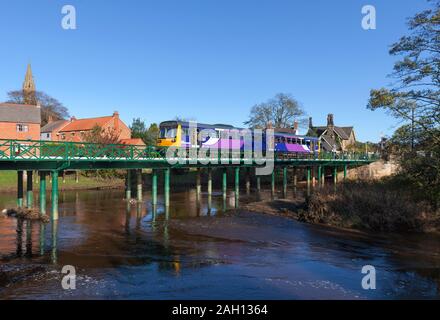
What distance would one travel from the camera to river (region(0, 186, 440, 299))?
10.8 m

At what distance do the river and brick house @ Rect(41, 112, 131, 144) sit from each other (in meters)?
38.6

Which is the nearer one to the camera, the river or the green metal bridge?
the river

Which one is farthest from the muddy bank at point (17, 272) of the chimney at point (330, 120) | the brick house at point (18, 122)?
the chimney at point (330, 120)

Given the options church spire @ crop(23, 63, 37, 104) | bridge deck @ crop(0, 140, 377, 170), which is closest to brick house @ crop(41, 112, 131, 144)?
church spire @ crop(23, 63, 37, 104)

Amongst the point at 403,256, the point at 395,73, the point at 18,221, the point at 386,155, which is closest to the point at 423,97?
the point at 395,73

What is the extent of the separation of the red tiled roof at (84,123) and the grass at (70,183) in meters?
16.7

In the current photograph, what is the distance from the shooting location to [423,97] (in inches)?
717

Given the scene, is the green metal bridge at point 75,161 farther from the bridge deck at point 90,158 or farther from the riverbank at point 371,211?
the riverbank at point 371,211

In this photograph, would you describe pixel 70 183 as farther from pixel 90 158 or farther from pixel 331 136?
pixel 331 136

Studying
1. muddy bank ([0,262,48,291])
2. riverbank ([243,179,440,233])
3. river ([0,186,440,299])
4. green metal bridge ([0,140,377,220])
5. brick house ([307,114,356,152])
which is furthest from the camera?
brick house ([307,114,356,152])

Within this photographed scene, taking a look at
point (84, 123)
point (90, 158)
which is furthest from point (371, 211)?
point (84, 123)

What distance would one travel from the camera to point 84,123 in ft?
205

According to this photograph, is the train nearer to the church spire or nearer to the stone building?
the stone building
